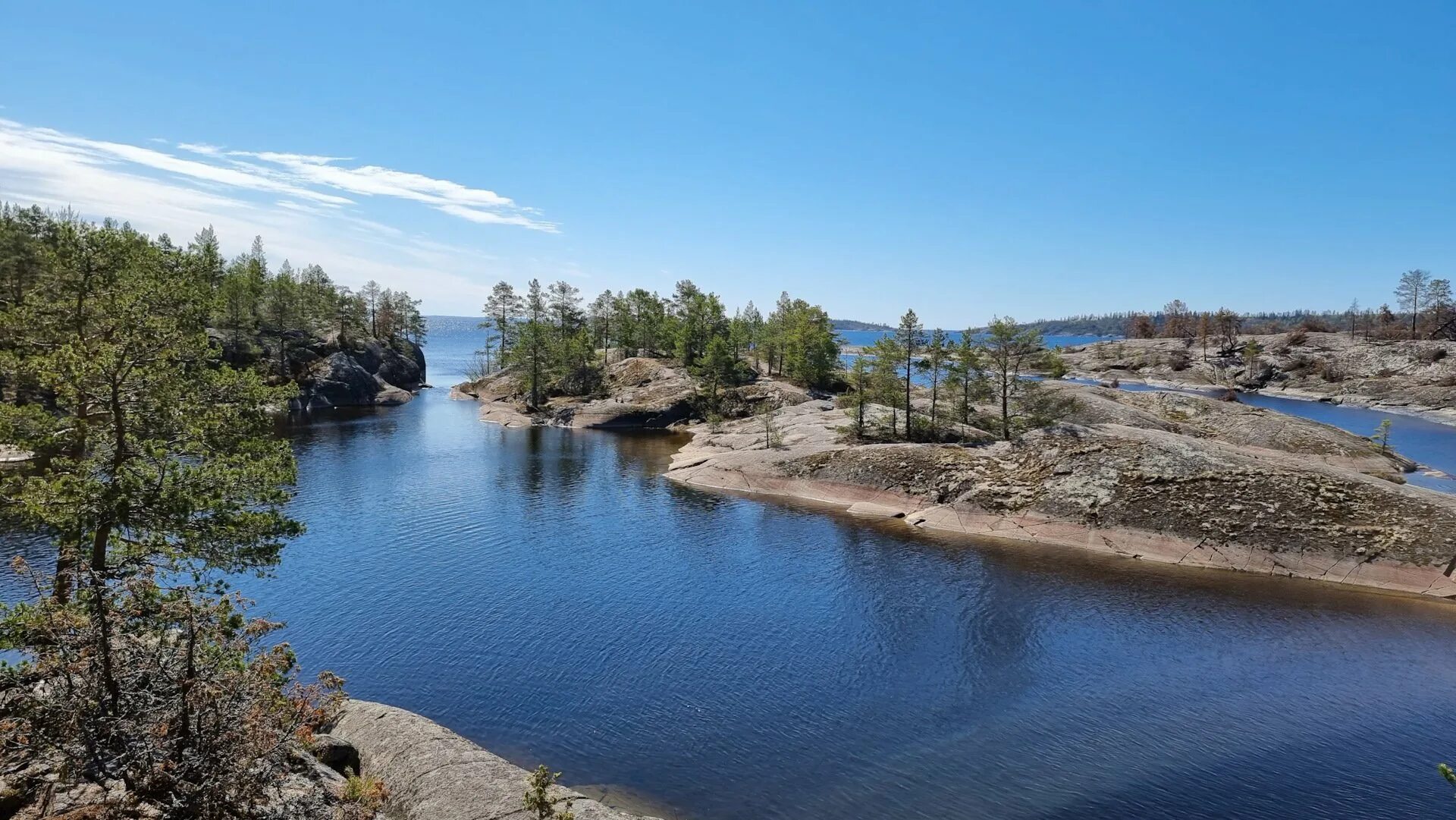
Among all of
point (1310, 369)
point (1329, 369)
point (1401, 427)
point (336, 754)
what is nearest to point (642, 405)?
point (336, 754)

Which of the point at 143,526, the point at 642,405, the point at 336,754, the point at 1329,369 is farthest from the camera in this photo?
the point at 1329,369

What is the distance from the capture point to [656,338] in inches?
5217

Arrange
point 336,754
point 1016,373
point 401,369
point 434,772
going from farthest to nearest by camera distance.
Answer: point 401,369 < point 1016,373 < point 336,754 < point 434,772

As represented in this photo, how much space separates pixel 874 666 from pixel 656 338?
10769cm

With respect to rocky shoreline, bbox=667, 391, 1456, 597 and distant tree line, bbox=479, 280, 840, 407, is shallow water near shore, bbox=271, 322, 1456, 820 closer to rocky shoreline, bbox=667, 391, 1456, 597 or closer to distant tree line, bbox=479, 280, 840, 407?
rocky shoreline, bbox=667, 391, 1456, 597

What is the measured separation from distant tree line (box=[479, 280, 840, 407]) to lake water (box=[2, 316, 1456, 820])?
179ft

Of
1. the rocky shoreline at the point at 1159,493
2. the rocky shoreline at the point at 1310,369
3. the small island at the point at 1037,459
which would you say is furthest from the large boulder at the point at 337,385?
the rocky shoreline at the point at 1310,369

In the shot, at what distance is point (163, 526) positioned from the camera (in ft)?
57.4

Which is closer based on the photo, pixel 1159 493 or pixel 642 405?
pixel 1159 493

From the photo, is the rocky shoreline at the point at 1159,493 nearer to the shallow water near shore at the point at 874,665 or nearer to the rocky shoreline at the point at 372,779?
the shallow water near shore at the point at 874,665

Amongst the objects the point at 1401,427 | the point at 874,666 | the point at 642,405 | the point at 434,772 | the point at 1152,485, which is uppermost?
the point at 642,405

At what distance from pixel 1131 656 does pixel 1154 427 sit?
4037 cm

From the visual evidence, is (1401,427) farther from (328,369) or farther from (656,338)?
(328,369)

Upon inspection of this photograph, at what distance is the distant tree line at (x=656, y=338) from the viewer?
344ft
